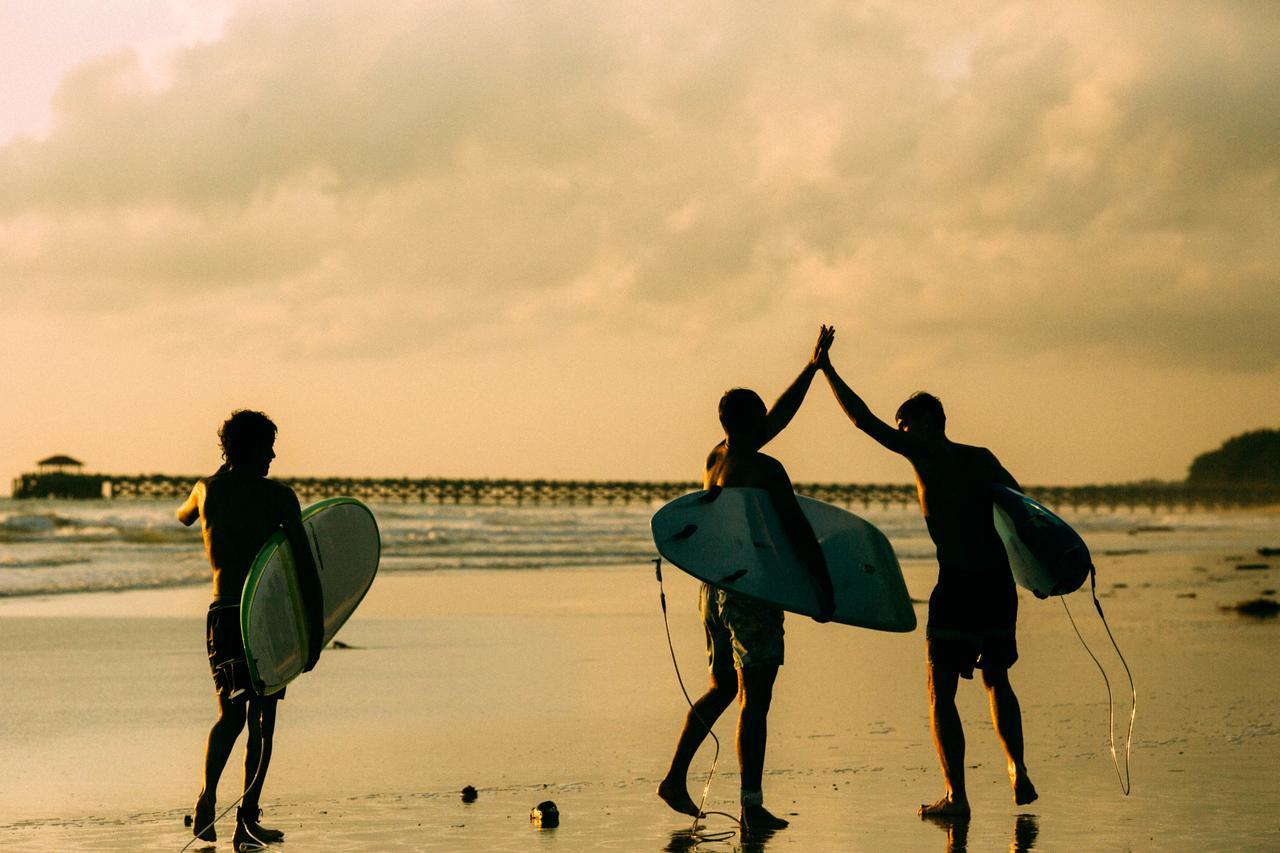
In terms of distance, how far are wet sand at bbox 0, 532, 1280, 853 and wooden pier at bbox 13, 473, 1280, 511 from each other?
289ft

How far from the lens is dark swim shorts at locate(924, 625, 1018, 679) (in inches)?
211

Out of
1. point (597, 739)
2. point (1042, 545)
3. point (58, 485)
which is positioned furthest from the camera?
point (58, 485)

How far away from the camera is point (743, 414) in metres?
5.16

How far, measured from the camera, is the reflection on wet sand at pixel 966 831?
A: 4.80 meters

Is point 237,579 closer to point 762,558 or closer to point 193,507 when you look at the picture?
point 193,507

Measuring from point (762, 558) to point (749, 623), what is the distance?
22cm

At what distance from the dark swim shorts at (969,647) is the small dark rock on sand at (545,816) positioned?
1417 mm

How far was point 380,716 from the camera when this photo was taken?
303 inches

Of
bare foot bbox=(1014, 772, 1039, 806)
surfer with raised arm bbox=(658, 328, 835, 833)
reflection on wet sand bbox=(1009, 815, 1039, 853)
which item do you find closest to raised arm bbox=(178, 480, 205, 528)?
surfer with raised arm bbox=(658, 328, 835, 833)

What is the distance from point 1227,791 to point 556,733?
2984 millimetres

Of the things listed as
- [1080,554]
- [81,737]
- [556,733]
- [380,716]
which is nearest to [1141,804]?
[1080,554]

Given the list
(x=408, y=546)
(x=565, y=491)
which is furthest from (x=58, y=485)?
(x=408, y=546)

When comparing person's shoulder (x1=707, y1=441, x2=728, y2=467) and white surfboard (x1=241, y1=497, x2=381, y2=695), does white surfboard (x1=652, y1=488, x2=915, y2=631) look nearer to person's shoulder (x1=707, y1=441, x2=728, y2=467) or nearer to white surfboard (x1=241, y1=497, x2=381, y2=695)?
person's shoulder (x1=707, y1=441, x2=728, y2=467)

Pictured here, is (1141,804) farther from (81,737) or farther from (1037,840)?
(81,737)
